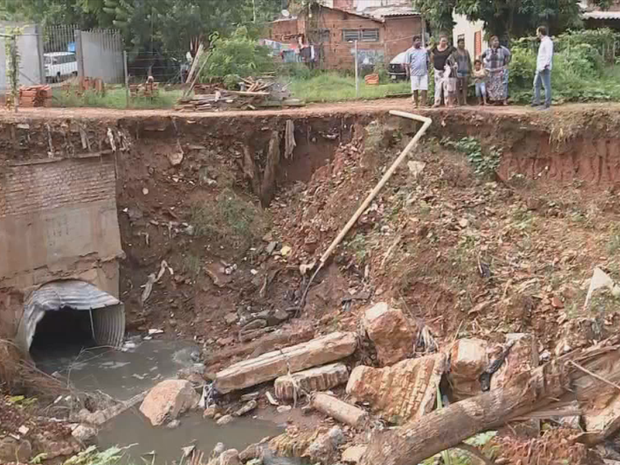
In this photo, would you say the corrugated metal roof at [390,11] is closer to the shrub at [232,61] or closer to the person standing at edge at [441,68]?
the shrub at [232,61]

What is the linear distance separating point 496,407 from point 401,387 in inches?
144

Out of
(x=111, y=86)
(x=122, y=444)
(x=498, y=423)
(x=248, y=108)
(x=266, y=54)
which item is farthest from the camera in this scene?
(x=266, y=54)

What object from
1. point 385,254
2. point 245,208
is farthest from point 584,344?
point 245,208

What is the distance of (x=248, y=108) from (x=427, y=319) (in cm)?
702

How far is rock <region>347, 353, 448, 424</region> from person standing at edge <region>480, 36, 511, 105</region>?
21.9 feet

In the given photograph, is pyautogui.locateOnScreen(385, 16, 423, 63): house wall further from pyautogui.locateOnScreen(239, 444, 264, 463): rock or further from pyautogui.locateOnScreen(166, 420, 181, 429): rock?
pyautogui.locateOnScreen(239, 444, 264, 463): rock

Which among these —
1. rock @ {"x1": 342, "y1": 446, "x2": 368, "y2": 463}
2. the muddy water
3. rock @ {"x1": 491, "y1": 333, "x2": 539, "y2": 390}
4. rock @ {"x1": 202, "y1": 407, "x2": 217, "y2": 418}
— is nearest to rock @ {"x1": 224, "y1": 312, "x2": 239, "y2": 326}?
the muddy water

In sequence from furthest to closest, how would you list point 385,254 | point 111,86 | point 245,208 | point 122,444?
1. point 111,86
2. point 245,208
3. point 385,254
4. point 122,444

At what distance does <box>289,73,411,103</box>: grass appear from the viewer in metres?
17.4

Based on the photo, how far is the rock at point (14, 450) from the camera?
316 inches

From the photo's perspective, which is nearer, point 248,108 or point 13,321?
point 13,321

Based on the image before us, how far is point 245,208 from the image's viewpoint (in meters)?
14.0

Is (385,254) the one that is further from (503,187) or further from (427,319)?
(503,187)

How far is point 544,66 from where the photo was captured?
1315cm
